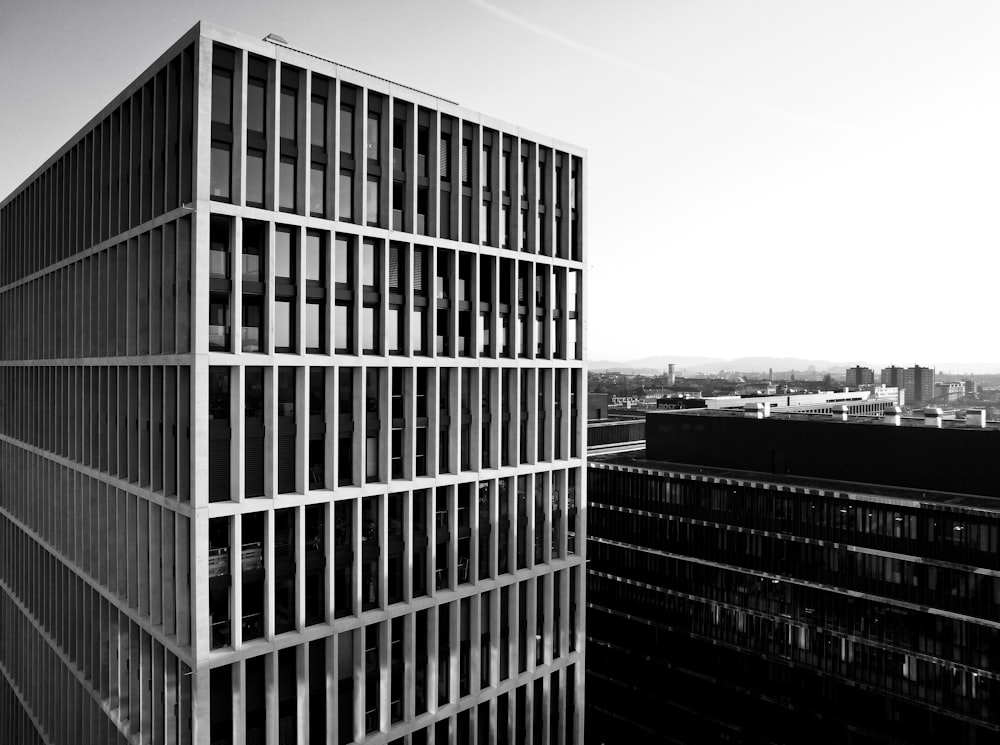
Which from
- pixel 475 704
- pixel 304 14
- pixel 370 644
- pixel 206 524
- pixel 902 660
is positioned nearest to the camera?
pixel 206 524

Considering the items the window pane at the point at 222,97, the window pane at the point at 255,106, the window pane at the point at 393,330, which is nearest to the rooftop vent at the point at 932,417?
the window pane at the point at 393,330

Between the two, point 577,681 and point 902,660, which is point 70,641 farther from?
point 902,660

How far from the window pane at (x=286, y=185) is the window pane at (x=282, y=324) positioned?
4.15m

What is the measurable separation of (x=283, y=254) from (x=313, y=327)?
333 centimetres

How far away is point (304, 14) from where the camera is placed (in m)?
48.2

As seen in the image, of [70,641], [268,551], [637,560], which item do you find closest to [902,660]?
[637,560]

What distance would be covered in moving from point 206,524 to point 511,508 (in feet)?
54.9

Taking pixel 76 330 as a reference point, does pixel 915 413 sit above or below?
below

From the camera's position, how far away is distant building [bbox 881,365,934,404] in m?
144

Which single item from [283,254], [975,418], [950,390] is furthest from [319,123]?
[950,390]

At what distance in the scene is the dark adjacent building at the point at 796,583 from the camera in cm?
5278

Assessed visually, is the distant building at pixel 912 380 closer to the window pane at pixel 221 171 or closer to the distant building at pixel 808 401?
the distant building at pixel 808 401

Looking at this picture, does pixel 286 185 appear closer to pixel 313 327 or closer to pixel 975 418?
pixel 313 327

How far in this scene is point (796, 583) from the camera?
200 ft
